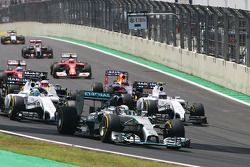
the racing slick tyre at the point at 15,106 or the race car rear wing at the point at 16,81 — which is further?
the race car rear wing at the point at 16,81

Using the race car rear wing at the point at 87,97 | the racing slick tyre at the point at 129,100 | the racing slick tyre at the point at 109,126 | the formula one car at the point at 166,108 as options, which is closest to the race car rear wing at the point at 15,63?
the formula one car at the point at 166,108

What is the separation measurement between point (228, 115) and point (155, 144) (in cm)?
920

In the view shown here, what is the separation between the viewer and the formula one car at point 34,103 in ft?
76.8

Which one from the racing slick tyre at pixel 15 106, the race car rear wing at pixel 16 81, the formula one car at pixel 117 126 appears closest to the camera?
the formula one car at pixel 117 126

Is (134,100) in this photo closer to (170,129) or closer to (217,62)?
(170,129)

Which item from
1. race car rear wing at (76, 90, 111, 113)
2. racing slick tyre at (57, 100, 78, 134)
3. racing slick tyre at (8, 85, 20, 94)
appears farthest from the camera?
racing slick tyre at (8, 85, 20, 94)

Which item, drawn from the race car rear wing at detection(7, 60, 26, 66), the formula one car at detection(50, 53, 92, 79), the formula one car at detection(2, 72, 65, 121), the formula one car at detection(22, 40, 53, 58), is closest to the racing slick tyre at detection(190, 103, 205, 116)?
the formula one car at detection(2, 72, 65, 121)

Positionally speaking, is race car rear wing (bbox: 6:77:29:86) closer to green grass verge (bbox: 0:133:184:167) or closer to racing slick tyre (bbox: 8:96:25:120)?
racing slick tyre (bbox: 8:96:25:120)

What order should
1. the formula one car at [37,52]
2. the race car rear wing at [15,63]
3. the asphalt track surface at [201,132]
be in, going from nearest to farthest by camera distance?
the asphalt track surface at [201,132]
the race car rear wing at [15,63]
the formula one car at [37,52]

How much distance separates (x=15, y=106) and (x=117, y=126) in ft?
16.9

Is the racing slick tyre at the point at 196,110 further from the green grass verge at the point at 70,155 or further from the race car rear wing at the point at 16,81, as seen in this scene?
the green grass verge at the point at 70,155

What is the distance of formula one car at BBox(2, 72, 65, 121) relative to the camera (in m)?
23.4

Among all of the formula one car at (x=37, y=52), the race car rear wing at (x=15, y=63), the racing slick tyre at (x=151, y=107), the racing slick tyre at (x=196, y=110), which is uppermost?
the race car rear wing at (x=15, y=63)

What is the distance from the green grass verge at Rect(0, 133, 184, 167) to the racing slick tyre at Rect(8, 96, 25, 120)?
193 inches
